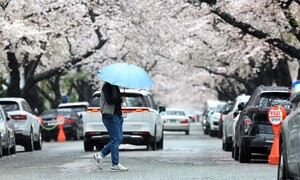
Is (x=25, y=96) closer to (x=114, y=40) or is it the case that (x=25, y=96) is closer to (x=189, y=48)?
(x=114, y=40)

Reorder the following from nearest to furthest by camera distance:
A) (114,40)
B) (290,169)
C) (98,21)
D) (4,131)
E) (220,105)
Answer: (290,169) → (4,131) → (98,21) → (220,105) → (114,40)

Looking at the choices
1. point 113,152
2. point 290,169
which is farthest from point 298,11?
point 290,169

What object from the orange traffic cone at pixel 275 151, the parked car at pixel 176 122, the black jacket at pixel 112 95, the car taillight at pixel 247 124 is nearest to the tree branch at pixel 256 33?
the car taillight at pixel 247 124

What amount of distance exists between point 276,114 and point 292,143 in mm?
6869

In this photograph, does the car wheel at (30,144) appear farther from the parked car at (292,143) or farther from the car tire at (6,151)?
the parked car at (292,143)

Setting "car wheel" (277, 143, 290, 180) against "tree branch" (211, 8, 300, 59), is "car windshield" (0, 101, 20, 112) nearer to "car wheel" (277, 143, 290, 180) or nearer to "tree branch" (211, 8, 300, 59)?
"tree branch" (211, 8, 300, 59)

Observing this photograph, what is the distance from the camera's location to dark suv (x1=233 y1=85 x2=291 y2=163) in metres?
18.4

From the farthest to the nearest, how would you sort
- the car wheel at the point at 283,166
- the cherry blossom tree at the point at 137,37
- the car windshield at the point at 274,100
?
1. the cherry blossom tree at the point at 137,37
2. the car windshield at the point at 274,100
3. the car wheel at the point at 283,166

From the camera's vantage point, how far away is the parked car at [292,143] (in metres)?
10.4

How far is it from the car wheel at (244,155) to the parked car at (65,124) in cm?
2213

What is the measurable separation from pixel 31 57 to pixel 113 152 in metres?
28.4

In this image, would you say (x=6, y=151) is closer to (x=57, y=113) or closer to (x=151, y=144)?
(x=151, y=144)

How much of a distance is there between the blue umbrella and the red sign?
238 cm

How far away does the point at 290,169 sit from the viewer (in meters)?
10.7
